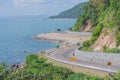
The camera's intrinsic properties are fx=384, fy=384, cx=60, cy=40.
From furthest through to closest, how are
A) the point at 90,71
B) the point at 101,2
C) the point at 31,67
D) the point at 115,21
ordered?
the point at 101,2
the point at 115,21
the point at 31,67
the point at 90,71

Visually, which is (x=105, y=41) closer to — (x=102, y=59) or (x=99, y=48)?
(x=99, y=48)

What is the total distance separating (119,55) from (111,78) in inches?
745

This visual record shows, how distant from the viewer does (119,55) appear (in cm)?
6366

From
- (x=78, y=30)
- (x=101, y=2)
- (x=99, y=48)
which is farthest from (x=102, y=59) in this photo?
(x=78, y=30)

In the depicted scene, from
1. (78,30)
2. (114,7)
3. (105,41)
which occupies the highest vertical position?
(114,7)

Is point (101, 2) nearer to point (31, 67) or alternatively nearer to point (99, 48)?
point (99, 48)

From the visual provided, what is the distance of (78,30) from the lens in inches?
6097

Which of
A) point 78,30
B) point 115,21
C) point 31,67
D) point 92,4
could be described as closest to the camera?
point 31,67

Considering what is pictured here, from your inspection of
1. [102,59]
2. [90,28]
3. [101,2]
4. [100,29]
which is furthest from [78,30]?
[102,59]

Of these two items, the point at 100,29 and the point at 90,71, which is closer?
the point at 90,71

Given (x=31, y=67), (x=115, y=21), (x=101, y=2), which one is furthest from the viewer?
(x=101, y=2)

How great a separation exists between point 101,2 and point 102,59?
57722 millimetres

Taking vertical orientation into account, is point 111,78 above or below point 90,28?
above

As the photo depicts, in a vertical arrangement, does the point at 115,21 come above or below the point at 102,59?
above
